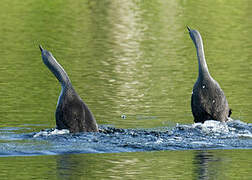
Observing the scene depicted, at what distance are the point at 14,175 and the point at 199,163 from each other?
2.91 m

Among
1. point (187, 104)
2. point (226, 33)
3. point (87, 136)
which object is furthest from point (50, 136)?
point (226, 33)

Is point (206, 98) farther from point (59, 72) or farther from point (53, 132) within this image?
point (53, 132)

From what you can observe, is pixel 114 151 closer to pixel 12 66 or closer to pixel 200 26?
pixel 12 66

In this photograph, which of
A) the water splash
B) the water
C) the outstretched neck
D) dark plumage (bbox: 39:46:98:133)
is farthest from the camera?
the outstretched neck

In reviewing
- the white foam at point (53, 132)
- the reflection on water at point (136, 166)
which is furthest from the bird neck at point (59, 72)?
the reflection on water at point (136, 166)

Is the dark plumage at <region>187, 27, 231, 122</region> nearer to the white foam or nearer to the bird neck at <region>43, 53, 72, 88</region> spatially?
the bird neck at <region>43, 53, 72, 88</region>

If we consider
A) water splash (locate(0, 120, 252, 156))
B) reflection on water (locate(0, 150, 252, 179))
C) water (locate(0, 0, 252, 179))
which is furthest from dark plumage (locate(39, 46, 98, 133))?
reflection on water (locate(0, 150, 252, 179))

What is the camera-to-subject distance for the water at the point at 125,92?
14344 millimetres

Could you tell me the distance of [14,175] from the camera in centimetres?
1352

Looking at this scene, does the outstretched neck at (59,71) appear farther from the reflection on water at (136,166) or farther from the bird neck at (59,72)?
the reflection on water at (136,166)

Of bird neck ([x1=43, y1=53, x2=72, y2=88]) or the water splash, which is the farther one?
bird neck ([x1=43, y1=53, x2=72, y2=88])

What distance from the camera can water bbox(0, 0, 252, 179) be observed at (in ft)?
47.1

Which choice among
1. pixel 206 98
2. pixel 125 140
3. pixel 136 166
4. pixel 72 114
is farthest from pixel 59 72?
pixel 136 166

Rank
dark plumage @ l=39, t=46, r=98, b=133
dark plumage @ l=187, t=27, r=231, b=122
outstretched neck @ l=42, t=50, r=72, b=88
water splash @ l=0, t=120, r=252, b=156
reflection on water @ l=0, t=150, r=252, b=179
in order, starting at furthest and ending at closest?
1. dark plumage @ l=187, t=27, r=231, b=122
2. outstretched neck @ l=42, t=50, r=72, b=88
3. dark plumage @ l=39, t=46, r=98, b=133
4. water splash @ l=0, t=120, r=252, b=156
5. reflection on water @ l=0, t=150, r=252, b=179
